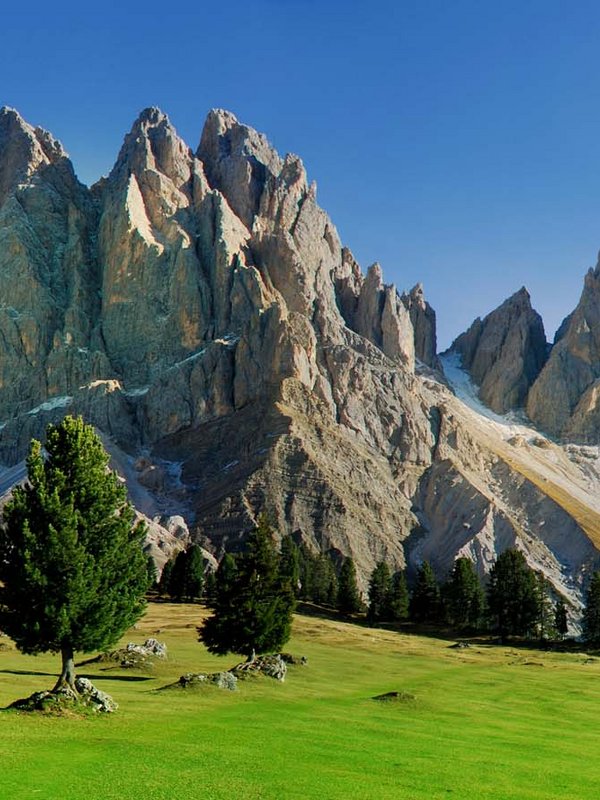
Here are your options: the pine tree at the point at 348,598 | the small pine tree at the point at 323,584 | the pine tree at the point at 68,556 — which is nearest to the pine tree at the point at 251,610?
the pine tree at the point at 68,556

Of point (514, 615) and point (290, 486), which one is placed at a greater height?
point (290, 486)

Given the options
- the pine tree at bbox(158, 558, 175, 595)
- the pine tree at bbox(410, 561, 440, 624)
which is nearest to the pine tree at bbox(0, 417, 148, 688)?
the pine tree at bbox(410, 561, 440, 624)

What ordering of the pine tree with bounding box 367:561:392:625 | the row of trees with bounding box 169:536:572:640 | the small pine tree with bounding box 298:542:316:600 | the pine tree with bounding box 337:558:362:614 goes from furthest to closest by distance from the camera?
the small pine tree with bounding box 298:542:316:600
the pine tree with bounding box 337:558:362:614
the pine tree with bounding box 367:561:392:625
the row of trees with bounding box 169:536:572:640

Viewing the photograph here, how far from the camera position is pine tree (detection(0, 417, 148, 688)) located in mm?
33344

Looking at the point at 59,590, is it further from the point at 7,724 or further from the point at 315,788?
the point at 315,788

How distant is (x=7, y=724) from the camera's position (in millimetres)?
26719

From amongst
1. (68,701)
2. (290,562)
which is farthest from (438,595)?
(68,701)

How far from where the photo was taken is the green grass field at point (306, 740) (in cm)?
2078

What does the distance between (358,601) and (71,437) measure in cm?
10059

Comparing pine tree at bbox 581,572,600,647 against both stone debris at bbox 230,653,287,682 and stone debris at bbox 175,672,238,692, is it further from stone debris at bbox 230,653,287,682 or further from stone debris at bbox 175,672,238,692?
stone debris at bbox 175,672,238,692

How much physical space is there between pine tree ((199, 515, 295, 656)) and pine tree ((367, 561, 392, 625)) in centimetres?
6558

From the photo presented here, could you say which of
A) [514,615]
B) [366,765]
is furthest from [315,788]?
[514,615]

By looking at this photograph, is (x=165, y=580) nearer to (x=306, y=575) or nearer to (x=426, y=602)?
(x=306, y=575)

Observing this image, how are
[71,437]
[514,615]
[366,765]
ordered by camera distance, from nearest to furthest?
[366,765]
[71,437]
[514,615]
